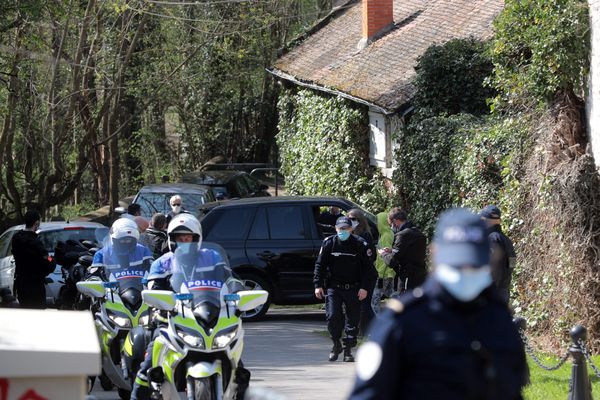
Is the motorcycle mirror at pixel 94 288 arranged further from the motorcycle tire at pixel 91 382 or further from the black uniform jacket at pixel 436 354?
the black uniform jacket at pixel 436 354

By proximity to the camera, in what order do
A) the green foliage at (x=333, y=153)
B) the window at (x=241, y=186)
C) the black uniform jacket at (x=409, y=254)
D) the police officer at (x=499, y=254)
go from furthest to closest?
the window at (x=241, y=186)
the green foliage at (x=333, y=153)
the black uniform jacket at (x=409, y=254)
the police officer at (x=499, y=254)

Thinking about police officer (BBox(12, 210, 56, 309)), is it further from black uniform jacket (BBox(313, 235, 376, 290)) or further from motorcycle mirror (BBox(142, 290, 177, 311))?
motorcycle mirror (BBox(142, 290, 177, 311))

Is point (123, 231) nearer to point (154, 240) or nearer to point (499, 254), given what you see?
point (499, 254)

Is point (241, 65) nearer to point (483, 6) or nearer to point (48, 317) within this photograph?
point (483, 6)

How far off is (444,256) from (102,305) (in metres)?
7.10

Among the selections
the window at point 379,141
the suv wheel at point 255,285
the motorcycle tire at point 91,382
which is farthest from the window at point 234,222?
the window at point 379,141

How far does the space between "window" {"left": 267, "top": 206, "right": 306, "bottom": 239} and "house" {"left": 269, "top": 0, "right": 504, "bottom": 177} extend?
564 cm

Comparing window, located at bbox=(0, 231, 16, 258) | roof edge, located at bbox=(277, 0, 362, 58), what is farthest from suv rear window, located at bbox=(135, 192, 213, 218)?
roof edge, located at bbox=(277, 0, 362, 58)

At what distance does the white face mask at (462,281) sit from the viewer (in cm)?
424

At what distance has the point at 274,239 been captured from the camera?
17750mm

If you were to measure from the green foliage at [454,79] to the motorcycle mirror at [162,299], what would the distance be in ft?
44.8

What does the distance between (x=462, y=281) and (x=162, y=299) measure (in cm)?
478

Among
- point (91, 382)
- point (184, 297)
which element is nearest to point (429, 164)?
point (91, 382)

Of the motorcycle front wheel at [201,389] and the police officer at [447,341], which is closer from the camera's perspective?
the police officer at [447,341]
